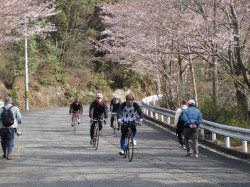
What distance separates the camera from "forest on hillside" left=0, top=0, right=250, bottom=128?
57.5ft

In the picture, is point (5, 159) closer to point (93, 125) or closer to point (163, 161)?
point (93, 125)

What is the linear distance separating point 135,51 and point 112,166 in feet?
57.1

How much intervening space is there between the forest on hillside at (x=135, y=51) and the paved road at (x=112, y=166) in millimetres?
4026

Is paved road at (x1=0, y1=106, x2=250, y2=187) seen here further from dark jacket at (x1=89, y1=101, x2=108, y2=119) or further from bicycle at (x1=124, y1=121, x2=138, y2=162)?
dark jacket at (x1=89, y1=101, x2=108, y2=119)

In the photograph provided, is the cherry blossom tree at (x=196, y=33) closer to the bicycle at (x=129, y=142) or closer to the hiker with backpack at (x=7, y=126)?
the bicycle at (x=129, y=142)

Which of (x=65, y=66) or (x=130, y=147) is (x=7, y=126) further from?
(x=65, y=66)

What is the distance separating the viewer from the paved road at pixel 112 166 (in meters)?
9.37

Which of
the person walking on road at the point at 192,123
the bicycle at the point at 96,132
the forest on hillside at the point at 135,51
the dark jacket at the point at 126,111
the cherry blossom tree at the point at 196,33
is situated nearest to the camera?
the dark jacket at the point at 126,111

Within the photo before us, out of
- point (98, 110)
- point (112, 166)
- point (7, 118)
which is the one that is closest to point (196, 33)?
point (98, 110)

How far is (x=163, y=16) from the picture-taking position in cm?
2119

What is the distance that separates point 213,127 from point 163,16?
767 centimetres

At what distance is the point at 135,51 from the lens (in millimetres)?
28188

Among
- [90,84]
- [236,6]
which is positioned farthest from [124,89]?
[236,6]

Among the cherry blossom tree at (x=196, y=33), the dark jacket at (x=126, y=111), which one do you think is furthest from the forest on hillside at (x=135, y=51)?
the dark jacket at (x=126, y=111)
